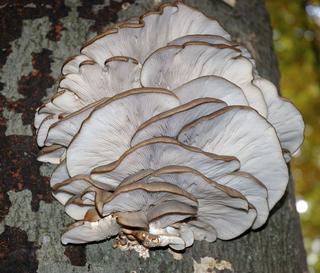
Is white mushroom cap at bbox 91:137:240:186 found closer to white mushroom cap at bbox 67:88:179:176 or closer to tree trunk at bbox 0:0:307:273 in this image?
white mushroom cap at bbox 67:88:179:176

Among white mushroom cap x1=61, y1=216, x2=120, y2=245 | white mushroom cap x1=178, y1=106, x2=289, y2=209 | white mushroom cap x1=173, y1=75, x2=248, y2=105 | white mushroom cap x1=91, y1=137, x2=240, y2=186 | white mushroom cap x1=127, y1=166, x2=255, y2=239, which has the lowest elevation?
white mushroom cap x1=61, y1=216, x2=120, y2=245

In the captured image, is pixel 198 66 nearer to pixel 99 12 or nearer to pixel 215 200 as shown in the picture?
pixel 215 200

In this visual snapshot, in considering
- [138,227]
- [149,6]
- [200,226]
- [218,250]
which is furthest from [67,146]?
[149,6]

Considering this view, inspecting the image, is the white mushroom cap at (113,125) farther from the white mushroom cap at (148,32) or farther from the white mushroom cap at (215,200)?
the white mushroom cap at (148,32)

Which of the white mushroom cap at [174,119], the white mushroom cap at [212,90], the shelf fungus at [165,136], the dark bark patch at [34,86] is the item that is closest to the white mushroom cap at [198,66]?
the shelf fungus at [165,136]

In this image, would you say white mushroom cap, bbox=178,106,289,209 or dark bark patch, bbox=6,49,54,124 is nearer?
white mushroom cap, bbox=178,106,289,209

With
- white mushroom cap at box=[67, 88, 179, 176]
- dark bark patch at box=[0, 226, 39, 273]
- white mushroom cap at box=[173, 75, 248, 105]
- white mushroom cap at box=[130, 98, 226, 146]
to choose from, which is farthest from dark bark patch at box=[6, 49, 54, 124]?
white mushroom cap at box=[173, 75, 248, 105]
